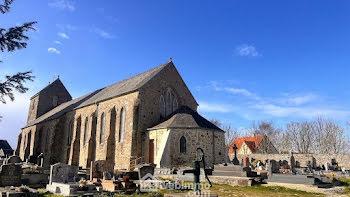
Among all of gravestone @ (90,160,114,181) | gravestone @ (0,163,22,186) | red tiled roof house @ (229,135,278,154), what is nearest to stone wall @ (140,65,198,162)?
gravestone @ (90,160,114,181)

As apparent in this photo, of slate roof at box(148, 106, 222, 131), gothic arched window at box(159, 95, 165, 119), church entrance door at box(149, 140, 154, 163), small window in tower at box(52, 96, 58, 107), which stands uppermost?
small window in tower at box(52, 96, 58, 107)

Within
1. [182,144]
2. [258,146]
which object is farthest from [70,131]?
[258,146]

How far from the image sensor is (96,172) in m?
15.9

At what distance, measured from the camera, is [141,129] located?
24.0 meters

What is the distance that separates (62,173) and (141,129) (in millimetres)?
9848

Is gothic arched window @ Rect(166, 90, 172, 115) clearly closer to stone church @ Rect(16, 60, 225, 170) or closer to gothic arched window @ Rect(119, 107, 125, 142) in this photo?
stone church @ Rect(16, 60, 225, 170)

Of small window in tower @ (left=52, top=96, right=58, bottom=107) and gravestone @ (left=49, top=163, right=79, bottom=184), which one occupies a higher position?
small window in tower @ (left=52, top=96, right=58, bottom=107)

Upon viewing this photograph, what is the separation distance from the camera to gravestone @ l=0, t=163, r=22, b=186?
14.0m

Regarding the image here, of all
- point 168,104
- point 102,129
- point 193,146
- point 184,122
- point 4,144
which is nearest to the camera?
point 193,146

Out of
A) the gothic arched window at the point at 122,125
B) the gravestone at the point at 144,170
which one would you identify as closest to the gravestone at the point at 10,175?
the gravestone at the point at 144,170

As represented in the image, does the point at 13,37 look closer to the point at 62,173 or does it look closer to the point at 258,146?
the point at 62,173

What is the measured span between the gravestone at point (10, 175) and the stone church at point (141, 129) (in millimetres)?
9516

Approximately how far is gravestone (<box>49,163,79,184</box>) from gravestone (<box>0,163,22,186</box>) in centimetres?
190

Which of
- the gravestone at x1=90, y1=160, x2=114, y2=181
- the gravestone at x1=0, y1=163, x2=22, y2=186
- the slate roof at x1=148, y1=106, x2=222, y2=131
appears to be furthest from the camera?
the slate roof at x1=148, y1=106, x2=222, y2=131
